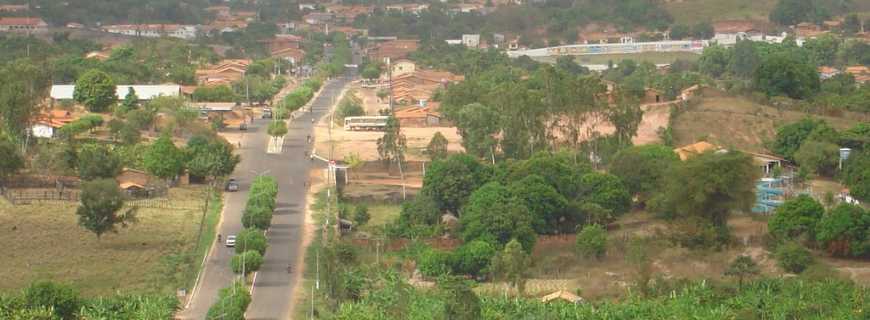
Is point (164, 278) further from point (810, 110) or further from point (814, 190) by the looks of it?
point (810, 110)

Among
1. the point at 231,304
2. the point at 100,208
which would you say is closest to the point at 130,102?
the point at 100,208

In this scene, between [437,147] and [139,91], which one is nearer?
[437,147]

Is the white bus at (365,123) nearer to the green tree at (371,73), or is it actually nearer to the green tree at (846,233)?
the green tree at (371,73)

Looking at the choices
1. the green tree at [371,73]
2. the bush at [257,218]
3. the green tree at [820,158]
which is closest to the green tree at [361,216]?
the bush at [257,218]

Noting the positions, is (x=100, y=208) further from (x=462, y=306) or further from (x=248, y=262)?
(x=462, y=306)

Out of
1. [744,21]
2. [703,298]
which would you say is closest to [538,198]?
[703,298]

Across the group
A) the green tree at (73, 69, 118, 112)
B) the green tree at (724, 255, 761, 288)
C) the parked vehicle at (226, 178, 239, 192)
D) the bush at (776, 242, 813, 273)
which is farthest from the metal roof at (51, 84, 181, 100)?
the bush at (776, 242, 813, 273)
